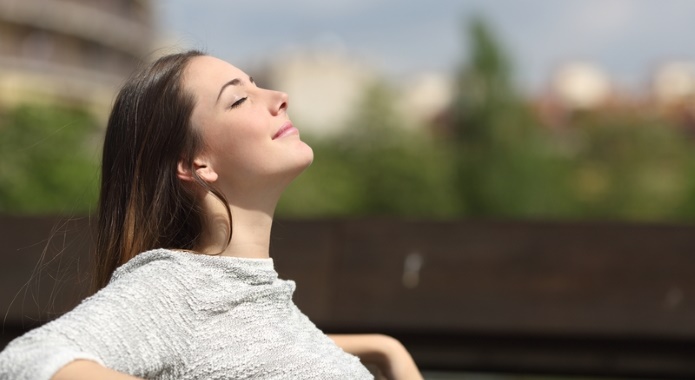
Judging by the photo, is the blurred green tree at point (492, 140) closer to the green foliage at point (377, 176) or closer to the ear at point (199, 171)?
the green foliage at point (377, 176)

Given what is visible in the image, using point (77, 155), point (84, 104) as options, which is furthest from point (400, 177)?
point (77, 155)

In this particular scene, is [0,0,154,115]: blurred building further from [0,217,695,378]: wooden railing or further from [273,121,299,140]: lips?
[273,121,299,140]: lips

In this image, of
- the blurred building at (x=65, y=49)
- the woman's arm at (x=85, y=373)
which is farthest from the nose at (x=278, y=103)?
the blurred building at (x=65, y=49)

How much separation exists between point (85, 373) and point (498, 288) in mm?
1431

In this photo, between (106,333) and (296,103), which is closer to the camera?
(106,333)

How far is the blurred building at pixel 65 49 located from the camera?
95.0 feet

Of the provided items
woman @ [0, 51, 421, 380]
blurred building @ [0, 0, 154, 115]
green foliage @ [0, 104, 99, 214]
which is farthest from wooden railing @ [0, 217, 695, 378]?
blurred building @ [0, 0, 154, 115]

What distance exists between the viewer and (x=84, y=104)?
3162cm

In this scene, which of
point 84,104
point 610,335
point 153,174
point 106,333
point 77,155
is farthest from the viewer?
point 84,104

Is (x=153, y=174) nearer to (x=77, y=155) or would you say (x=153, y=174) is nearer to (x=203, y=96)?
(x=203, y=96)

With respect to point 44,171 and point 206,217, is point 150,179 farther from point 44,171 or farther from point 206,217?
point 44,171

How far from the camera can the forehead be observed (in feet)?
4.51

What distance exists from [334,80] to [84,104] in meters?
20.1

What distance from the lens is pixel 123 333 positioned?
114cm
